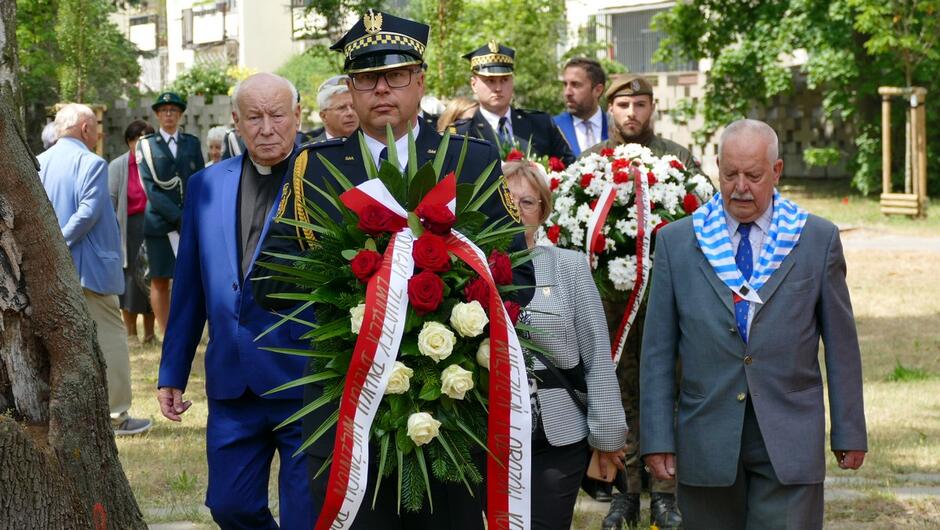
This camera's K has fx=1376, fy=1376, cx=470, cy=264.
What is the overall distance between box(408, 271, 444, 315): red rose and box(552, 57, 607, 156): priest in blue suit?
609 centimetres

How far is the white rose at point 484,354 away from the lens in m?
3.89

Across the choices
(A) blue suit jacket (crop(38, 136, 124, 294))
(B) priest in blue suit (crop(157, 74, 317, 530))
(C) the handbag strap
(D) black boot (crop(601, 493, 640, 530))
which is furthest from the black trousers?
(A) blue suit jacket (crop(38, 136, 124, 294))

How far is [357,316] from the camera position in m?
3.88

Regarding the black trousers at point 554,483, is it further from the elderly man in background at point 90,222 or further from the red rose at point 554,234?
the elderly man in background at point 90,222

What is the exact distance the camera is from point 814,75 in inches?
1084

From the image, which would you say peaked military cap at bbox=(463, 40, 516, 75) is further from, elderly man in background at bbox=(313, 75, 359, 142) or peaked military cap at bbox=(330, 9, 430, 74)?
peaked military cap at bbox=(330, 9, 430, 74)

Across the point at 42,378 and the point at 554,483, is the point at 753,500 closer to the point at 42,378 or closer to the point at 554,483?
the point at 554,483

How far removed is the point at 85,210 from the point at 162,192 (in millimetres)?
4454

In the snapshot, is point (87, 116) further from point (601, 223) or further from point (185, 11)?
point (185, 11)

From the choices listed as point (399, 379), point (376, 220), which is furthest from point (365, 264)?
point (399, 379)

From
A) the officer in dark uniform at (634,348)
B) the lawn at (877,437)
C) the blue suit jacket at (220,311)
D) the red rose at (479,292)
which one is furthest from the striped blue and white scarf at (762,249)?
the lawn at (877,437)

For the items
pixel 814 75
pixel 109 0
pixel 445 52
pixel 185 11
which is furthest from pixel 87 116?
pixel 185 11

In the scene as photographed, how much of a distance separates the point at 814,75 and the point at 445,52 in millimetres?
10300

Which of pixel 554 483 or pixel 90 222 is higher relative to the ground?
pixel 90 222
